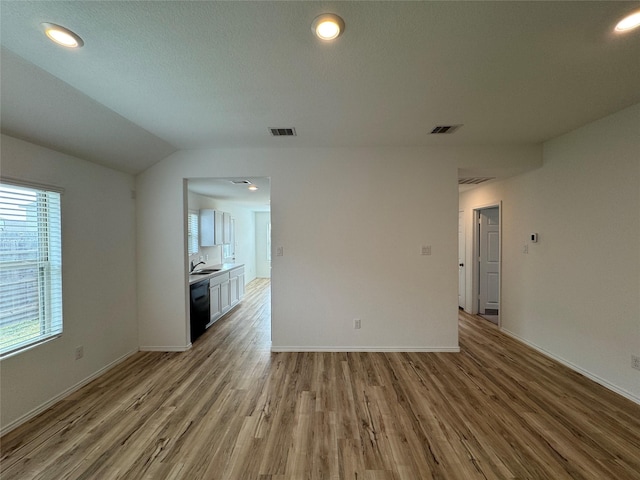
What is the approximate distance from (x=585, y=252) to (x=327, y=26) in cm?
347

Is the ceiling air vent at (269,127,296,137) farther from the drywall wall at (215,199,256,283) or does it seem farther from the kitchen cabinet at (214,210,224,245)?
the drywall wall at (215,199,256,283)

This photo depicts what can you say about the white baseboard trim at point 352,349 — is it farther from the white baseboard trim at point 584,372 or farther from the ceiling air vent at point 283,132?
the ceiling air vent at point 283,132

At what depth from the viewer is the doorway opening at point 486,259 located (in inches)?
188

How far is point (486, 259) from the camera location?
481cm

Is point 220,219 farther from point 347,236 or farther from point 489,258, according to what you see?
point 489,258

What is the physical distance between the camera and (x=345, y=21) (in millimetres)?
1386

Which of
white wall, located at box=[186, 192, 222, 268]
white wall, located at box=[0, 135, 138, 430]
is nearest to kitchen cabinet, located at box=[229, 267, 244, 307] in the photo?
white wall, located at box=[186, 192, 222, 268]

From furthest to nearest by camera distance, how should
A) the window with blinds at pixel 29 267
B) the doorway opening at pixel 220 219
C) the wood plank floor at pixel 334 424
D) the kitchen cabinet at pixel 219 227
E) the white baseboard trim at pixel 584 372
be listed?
the kitchen cabinet at pixel 219 227 → the doorway opening at pixel 220 219 → the white baseboard trim at pixel 584 372 → the window with blinds at pixel 29 267 → the wood plank floor at pixel 334 424

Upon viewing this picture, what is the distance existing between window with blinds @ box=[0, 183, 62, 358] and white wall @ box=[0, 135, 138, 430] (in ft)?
0.27

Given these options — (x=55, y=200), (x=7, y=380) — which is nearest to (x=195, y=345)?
(x=7, y=380)

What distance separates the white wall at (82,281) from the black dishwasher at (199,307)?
28.0 inches

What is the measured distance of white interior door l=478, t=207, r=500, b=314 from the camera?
4781mm

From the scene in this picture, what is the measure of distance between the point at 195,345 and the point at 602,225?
16.7ft

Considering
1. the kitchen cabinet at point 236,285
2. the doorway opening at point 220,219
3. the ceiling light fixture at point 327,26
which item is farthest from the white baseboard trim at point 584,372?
the kitchen cabinet at point 236,285
